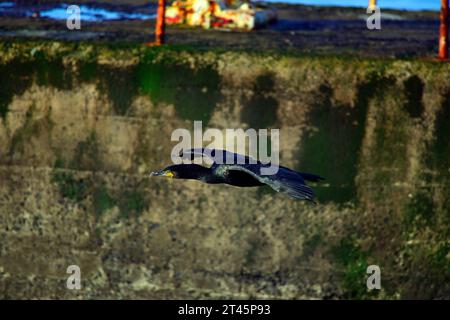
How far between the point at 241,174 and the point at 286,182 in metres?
0.82

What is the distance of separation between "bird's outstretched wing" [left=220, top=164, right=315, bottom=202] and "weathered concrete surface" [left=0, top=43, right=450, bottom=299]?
76.0 inches

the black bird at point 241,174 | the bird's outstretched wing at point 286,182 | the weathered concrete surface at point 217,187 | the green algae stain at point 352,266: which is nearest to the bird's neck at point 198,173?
the black bird at point 241,174

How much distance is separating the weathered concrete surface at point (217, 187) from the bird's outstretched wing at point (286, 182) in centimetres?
193

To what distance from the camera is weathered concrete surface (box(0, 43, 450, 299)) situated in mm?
6508

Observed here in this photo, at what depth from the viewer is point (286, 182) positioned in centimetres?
436

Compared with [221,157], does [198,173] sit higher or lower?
lower

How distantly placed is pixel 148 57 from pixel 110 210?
115cm

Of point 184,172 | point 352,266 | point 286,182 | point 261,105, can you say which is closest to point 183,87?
point 261,105

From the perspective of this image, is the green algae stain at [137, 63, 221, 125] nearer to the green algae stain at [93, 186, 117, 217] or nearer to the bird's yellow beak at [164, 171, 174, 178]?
the green algae stain at [93, 186, 117, 217]

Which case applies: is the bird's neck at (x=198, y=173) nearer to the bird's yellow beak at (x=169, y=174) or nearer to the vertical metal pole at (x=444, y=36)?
the bird's yellow beak at (x=169, y=174)

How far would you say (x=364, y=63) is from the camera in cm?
654

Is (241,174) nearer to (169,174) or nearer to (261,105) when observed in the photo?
(169,174)

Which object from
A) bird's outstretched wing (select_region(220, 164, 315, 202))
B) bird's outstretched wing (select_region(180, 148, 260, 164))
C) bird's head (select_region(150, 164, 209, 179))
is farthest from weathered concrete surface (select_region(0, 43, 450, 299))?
bird's outstretched wing (select_region(220, 164, 315, 202))
